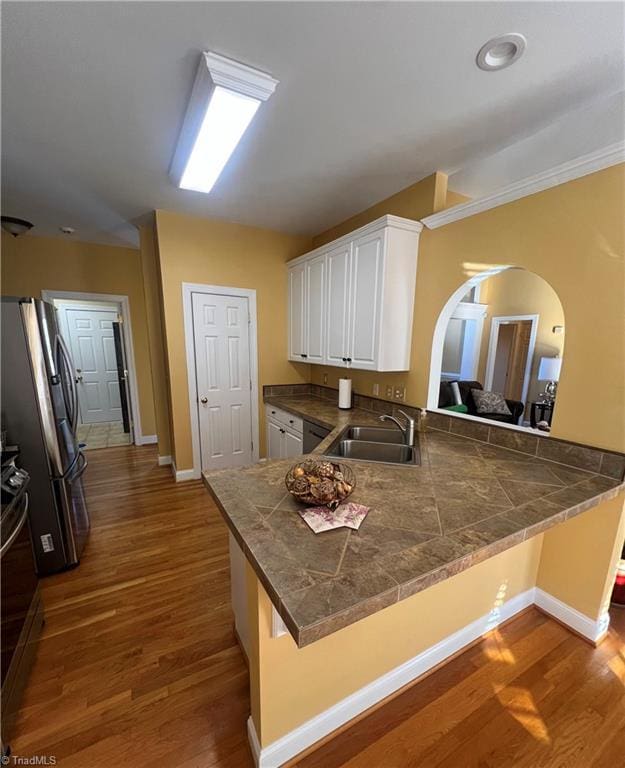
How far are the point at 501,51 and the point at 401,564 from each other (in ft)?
6.56

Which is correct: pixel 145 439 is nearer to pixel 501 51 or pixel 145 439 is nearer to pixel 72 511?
pixel 72 511

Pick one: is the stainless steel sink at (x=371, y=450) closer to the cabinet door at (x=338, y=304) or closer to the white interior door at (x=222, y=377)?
the cabinet door at (x=338, y=304)

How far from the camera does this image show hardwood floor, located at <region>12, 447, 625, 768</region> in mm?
1188

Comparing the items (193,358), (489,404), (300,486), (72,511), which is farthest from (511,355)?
(72,511)

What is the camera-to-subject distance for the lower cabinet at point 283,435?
2.95 meters

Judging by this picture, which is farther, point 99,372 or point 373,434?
point 99,372

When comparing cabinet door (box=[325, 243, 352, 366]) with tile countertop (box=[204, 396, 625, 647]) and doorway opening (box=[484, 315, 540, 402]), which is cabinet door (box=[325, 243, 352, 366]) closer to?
tile countertop (box=[204, 396, 625, 647])

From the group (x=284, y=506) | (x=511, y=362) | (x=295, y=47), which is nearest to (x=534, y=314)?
(x=511, y=362)

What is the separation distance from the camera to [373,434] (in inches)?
93.2

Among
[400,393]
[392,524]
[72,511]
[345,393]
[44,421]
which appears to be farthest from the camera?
[345,393]

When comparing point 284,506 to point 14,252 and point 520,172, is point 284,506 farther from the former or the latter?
point 14,252

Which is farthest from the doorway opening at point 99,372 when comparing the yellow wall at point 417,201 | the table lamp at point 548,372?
the table lamp at point 548,372

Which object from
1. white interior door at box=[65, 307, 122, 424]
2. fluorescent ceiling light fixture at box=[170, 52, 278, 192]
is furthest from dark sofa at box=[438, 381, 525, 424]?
white interior door at box=[65, 307, 122, 424]

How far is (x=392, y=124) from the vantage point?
5.59ft
